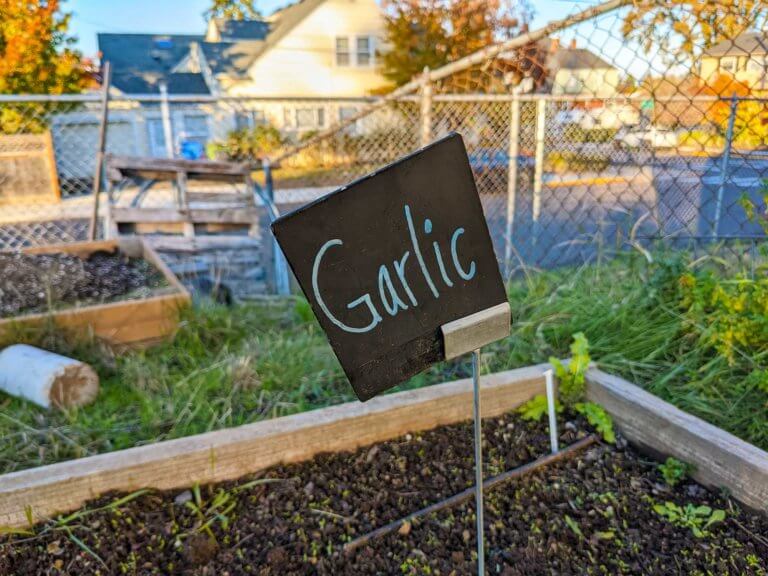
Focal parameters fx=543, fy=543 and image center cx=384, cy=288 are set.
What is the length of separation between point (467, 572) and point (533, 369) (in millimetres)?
898

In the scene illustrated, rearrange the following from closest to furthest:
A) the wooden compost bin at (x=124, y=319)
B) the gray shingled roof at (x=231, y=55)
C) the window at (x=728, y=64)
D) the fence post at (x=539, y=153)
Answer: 1. the window at (x=728, y=64)
2. the wooden compost bin at (x=124, y=319)
3. the fence post at (x=539, y=153)
4. the gray shingled roof at (x=231, y=55)

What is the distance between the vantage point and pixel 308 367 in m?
2.41

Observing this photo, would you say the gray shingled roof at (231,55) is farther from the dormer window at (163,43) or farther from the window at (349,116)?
the dormer window at (163,43)

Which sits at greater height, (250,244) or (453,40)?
(453,40)

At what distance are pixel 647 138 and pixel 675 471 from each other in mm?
2623

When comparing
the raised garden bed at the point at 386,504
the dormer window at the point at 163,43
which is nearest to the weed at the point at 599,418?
the raised garden bed at the point at 386,504

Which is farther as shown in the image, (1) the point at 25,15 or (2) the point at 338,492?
(1) the point at 25,15

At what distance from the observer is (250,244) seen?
15.0 ft

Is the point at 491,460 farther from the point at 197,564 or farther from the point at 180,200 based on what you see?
the point at 180,200

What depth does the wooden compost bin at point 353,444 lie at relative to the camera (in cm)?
146

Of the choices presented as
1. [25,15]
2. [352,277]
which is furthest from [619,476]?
[25,15]

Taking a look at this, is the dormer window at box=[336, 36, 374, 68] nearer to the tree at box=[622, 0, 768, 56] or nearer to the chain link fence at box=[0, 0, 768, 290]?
the chain link fence at box=[0, 0, 768, 290]

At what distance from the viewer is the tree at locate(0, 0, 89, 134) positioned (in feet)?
16.8

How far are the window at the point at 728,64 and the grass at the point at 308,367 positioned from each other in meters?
0.88
